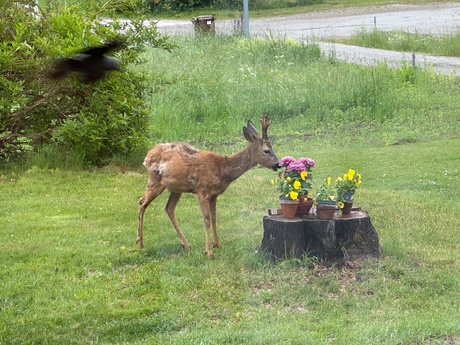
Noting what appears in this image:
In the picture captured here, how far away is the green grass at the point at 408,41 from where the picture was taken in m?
6.83

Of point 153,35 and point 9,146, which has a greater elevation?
point 153,35

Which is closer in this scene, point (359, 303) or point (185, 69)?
point (359, 303)

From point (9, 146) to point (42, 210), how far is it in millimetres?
1748

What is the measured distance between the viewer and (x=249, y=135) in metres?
5.75

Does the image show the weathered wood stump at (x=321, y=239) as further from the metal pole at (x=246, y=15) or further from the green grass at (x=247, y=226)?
the metal pole at (x=246, y=15)

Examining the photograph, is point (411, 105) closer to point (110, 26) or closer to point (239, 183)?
point (239, 183)

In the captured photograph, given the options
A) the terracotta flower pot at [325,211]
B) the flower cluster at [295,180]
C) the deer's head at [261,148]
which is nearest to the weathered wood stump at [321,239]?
the terracotta flower pot at [325,211]

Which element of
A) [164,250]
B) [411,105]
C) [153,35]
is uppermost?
[153,35]

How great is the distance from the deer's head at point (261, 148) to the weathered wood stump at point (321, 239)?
55cm

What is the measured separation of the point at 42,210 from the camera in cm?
659

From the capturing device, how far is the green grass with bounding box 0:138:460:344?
445 cm

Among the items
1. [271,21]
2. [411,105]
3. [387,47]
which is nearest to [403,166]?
[411,105]

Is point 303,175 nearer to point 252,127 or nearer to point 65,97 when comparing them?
point 252,127

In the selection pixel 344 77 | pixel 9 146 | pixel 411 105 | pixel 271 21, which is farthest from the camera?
pixel 9 146
